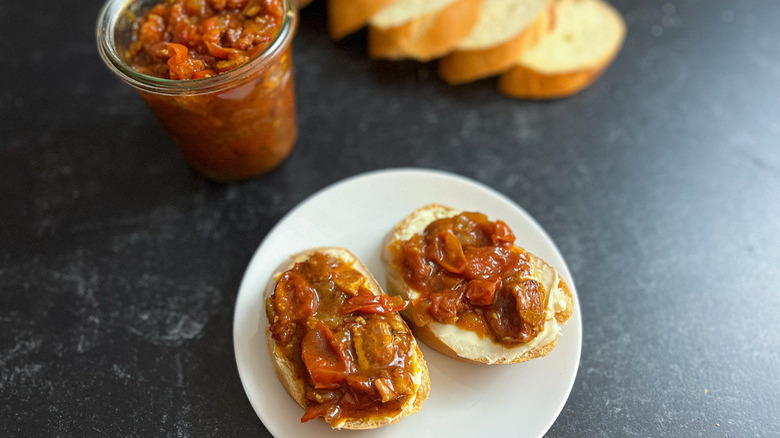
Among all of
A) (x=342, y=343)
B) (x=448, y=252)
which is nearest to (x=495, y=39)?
(x=448, y=252)

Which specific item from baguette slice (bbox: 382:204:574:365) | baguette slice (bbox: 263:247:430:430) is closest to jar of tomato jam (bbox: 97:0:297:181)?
baguette slice (bbox: 263:247:430:430)

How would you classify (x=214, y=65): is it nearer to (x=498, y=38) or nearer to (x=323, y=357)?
(x=323, y=357)

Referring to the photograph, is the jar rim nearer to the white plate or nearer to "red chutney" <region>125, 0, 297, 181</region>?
"red chutney" <region>125, 0, 297, 181</region>

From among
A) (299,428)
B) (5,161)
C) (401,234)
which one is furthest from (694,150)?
(5,161)

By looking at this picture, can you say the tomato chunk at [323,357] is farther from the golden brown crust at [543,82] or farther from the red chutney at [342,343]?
the golden brown crust at [543,82]

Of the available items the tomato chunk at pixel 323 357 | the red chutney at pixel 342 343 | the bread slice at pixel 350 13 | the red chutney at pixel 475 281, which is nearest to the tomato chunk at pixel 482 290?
the red chutney at pixel 475 281
